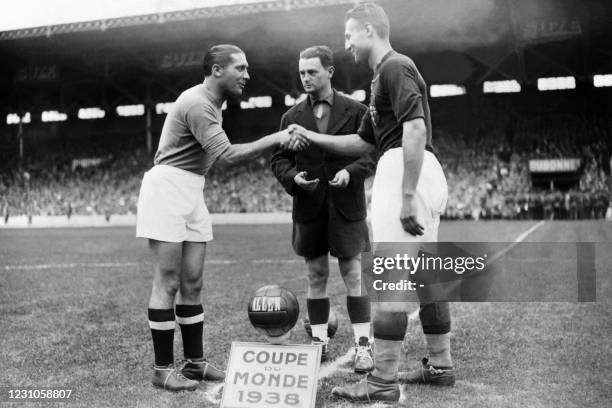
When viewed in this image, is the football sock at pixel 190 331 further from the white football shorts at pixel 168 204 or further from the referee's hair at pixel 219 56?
the referee's hair at pixel 219 56

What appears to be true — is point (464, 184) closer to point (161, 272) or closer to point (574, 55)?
point (574, 55)

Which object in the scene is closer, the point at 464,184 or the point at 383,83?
the point at 383,83

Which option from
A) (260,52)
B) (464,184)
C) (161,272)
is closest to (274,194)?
(260,52)

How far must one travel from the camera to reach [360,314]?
172 inches

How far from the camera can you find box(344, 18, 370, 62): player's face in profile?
3.46 metres

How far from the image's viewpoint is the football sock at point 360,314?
171 inches

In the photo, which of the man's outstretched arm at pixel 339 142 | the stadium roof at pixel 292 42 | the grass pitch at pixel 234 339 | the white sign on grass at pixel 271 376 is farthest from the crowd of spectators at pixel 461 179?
the white sign on grass at pixel 271 376

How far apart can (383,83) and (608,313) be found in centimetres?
378

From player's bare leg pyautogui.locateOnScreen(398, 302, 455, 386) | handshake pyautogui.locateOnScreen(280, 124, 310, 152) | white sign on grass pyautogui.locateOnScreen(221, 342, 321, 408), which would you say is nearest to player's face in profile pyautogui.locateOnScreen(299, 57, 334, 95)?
handshake pyautogui.locateOnScreen(280, 124, 310, 152)

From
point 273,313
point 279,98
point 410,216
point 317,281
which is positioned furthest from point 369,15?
point 279,98

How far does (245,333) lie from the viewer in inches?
207

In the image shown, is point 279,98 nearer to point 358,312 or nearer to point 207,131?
point 358,312

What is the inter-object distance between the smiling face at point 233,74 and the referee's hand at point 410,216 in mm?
1376

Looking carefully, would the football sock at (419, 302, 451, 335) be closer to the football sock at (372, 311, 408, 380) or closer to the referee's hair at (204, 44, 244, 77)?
the football sock at (372, 311, 408, 380)
